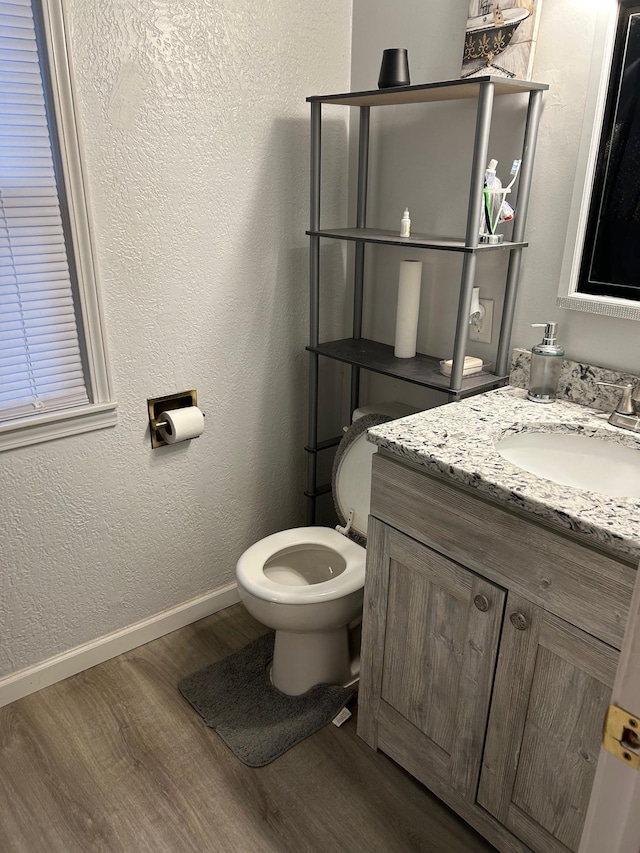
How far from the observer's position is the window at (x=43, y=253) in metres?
1.42

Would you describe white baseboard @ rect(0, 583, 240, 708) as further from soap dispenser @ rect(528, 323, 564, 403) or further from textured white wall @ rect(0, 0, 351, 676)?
soap dispenser @ rect(528, 323, 564, 403)

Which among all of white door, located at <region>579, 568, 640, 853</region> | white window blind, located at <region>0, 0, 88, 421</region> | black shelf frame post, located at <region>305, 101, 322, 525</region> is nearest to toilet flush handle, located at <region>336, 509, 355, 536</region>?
black shelf frame post, located at <region>305, 101, 322, 525</region>

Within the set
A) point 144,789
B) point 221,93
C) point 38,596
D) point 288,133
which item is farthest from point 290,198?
point 144,789

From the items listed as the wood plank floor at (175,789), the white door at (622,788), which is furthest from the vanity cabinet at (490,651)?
the white door at (622,788)

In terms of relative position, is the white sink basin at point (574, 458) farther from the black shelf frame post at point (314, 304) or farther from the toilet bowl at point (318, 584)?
the black shelf frame post at point (314, 304)

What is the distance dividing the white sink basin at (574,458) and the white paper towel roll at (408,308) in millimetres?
541

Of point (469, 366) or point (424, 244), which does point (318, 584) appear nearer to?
point (469, 366)

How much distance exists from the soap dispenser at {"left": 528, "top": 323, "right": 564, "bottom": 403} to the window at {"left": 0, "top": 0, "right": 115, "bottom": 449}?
1.11 m

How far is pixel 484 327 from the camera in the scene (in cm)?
180

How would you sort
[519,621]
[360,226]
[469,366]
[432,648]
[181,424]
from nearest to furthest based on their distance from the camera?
1. [519,621]
2. [432,648]
3. [469,366]
4. [181,424]
5. [360,226]

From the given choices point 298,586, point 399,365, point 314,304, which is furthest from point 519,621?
point 314,304

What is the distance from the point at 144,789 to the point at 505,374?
1.39 metres

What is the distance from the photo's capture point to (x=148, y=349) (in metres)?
1.79

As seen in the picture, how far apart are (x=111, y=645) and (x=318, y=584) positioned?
0.72 metres
